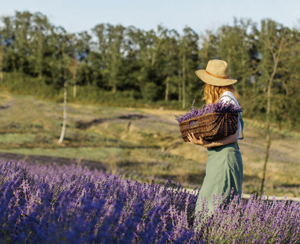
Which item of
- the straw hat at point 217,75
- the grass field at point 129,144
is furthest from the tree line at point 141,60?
the straw hat at point 217,75

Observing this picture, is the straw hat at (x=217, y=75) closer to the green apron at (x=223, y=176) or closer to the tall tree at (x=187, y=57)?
the green apron at (x=223, y=176)

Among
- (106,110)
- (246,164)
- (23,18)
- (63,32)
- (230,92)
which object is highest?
(23,18)

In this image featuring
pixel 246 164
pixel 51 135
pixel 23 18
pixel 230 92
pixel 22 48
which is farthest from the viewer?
pixel 23 18

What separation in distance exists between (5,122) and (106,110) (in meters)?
9.87

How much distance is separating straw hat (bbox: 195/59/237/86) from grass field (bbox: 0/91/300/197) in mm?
9167

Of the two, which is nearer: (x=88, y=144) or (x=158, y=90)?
(x=88, y=144)

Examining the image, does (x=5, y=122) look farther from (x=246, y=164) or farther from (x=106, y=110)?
(x=246, y=164)

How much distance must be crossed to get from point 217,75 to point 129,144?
18.4 m

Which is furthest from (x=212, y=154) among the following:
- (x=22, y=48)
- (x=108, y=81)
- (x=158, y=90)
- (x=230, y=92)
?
(x=22, y=48)

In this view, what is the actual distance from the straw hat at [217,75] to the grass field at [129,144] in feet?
30.1

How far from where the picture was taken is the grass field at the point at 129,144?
575 inches

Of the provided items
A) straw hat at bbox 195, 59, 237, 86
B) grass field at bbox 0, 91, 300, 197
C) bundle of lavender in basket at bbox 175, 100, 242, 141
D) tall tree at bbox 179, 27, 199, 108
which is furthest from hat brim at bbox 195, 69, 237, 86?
tall tree at bbox 179, 27, 199, 108

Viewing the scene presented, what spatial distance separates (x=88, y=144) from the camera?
19.4m

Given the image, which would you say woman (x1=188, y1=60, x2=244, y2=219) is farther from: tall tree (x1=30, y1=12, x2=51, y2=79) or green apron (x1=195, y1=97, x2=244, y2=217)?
tall tree (x1=30, y1=12, x2=51, y2=79)
